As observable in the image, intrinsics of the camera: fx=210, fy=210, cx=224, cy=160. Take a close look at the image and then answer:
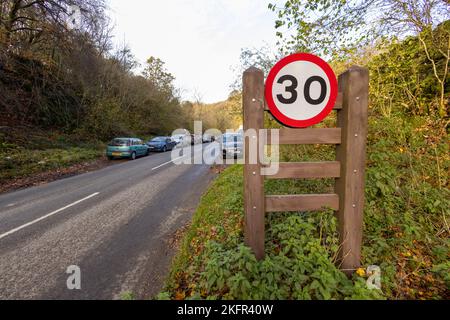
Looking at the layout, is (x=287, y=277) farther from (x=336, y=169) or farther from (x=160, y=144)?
(x=160, y=144)

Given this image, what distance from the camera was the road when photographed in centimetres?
272

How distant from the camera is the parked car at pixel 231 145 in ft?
39.1

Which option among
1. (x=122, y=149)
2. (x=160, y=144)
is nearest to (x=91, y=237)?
(x=122, y=149)

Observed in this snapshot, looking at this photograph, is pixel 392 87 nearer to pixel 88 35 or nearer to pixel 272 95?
pixel 272 95

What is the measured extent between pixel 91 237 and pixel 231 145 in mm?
9390

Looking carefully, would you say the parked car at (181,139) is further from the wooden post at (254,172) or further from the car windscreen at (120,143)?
the wooden post at (254,172)

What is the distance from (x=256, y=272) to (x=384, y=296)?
47.9 inches

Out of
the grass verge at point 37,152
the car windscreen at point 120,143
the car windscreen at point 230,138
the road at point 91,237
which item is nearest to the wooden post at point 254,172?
the road at point 91,237

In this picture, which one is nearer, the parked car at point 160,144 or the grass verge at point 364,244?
the grass verge at point 364,244

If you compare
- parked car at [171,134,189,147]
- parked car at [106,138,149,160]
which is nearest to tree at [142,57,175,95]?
parked car at [171,134,189,147]

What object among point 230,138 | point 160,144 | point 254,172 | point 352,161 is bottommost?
point 254,172

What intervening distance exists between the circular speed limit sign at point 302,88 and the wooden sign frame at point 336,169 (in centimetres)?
11

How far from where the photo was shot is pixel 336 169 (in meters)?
2.24

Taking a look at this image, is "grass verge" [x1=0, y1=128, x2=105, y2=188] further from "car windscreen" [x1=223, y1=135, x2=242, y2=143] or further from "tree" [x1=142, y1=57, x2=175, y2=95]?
"tree" [x1=142, y1=57, x2=175, y2=95]
